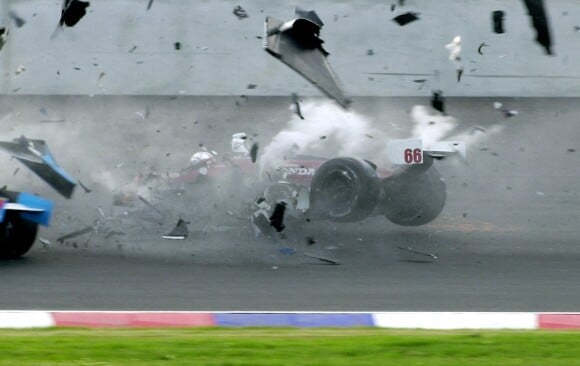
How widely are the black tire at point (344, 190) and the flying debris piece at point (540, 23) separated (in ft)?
10.6

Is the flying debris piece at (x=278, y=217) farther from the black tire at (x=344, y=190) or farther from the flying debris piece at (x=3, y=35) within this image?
the flying debris piece at (x=3, y=35)

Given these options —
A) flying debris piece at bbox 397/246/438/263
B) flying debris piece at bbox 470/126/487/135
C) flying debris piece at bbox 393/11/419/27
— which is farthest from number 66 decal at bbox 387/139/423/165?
flying debris piece at bbox 393/11/419/27

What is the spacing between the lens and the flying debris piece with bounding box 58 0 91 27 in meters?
10.9

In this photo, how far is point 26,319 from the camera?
6.23m

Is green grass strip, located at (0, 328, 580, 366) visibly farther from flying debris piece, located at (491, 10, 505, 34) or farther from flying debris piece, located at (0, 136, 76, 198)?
flying debris piece, located at (491, 10, 505, 34)

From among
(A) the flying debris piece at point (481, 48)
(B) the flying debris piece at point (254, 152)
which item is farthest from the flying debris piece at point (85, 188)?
(A) the flying debris piece at point (481, 48)

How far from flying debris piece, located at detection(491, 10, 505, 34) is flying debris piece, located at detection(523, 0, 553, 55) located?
11.6 inches

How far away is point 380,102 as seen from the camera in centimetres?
1093

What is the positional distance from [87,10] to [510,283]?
5.71 m

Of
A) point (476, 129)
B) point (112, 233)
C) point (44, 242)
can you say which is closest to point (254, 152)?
point (112, 233)

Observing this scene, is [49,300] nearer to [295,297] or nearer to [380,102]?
[295,297]

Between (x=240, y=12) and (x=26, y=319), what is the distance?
5.54 metres

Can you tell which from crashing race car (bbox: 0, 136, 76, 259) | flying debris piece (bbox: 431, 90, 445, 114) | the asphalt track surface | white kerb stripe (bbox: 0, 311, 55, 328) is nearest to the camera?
white kerb stripe (bbox: 0, 311, 55, 328)

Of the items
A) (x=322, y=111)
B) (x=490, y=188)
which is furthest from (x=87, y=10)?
(x=490, y=188)
